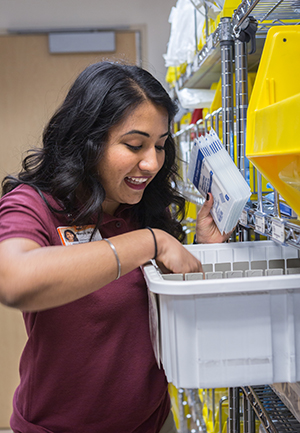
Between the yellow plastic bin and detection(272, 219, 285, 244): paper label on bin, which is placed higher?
the yellow plastic bin

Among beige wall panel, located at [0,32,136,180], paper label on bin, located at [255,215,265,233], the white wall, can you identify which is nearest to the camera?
paper label on bin, located at [255,215,265,233]

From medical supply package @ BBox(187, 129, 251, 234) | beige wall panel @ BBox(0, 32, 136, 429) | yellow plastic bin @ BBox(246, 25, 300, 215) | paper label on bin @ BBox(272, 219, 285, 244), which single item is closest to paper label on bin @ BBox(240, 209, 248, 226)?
medical supply package @ BBox(187, 129, 251, 234)

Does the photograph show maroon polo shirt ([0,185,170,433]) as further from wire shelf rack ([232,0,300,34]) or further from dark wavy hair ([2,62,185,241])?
wire shelf rack ([232,0,300,34])

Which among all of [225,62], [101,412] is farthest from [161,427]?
[225,62]

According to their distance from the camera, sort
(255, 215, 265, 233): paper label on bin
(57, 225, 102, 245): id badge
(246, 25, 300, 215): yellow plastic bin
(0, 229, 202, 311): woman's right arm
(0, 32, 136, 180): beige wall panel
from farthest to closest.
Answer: (0, 32, 136, 180): beige wall panel
(57, 225, 102, 245): id badge
(255, 215, 265, 233): paper label on bin
(0, 229, 202, 311): woman's right arm
(246, 25, 300, 215): yellow plastic bin

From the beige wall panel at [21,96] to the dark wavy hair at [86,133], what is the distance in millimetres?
2472

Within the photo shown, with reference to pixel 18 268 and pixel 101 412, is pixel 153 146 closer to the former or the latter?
pixel 18 268

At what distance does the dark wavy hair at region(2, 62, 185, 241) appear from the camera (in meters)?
1.18

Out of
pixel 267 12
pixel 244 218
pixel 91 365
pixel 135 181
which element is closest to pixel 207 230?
pixel 244 218

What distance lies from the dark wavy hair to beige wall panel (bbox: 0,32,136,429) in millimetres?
2472

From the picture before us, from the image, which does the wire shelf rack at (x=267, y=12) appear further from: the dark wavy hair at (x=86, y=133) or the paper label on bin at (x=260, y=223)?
the paper label on bin at (x=260, y=223)

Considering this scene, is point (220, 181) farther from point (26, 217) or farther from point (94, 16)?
point (94, 16)

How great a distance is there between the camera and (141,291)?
1.26 m

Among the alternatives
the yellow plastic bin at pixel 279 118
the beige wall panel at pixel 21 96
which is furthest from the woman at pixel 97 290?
the beige wall panel at pixel 21 96
